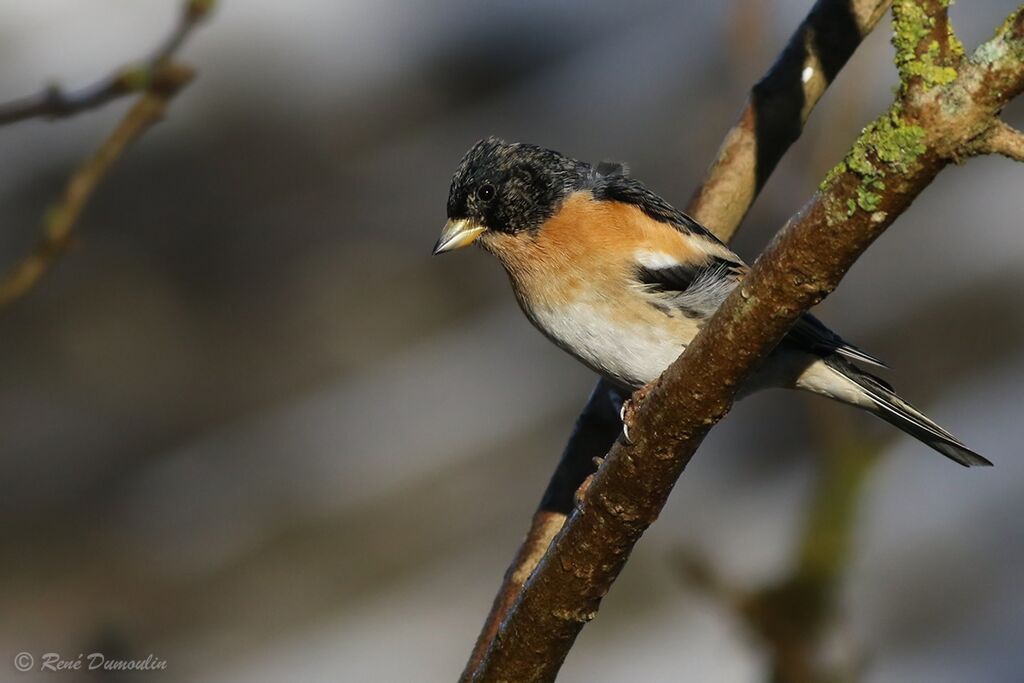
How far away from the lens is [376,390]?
7.55 m

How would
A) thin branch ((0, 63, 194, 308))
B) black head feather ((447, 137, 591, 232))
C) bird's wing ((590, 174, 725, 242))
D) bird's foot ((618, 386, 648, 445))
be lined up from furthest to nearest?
black head feather ((447, 137, 591, 232))
bird's wing ((590, 174, 725, 242))
bird's foot ((618, 386, 648, 445))
thin branch ((0, 63, 194, 308))

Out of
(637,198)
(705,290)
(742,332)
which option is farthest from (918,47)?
(637,198)

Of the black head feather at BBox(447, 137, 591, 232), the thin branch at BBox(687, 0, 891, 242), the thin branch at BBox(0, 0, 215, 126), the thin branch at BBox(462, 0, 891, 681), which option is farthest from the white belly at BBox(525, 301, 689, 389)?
the thin branch at BBox(0, 0, 215, 126)

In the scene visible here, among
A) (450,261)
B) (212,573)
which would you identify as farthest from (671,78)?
(212,573)

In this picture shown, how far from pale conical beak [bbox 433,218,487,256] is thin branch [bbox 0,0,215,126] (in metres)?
2.06

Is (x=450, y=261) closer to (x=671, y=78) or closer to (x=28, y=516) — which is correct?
(x=671, y=78)

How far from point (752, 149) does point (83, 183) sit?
2.28 meters

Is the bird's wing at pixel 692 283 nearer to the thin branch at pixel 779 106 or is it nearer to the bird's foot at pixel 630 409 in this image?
the thin branch at pixel 779 106

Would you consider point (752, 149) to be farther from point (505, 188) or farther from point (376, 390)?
point (376, 390)

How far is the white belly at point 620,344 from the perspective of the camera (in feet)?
12.6

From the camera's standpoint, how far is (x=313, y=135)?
7375 millimetres

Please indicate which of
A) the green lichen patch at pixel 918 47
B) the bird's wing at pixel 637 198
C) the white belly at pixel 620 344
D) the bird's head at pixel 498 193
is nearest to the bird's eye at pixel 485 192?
the bird's head at pixel 498 193

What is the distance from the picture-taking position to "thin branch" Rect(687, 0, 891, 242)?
150 inches

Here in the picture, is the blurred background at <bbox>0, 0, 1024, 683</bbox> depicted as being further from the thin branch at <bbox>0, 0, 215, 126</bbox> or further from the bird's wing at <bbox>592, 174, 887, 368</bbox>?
the thin branch at <bbox>0, 0, 215, 126</bbox>
